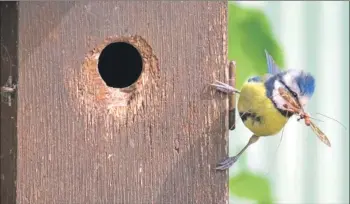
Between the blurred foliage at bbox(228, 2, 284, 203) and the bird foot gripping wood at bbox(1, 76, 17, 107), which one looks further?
the blurred foliage at bbox(228, 2, 284, 203)

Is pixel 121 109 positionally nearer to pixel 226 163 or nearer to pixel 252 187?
pixel 226 163

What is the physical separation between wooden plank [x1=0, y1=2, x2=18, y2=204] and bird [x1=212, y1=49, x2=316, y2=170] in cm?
44

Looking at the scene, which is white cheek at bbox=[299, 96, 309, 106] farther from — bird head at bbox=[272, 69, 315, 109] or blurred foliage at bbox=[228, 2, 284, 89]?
blurred foliage at bbox=[228, 2, 284, 89]

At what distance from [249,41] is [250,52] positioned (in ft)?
0.09

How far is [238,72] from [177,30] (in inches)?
23.9

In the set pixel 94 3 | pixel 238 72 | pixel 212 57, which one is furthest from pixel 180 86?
pixel 238 72

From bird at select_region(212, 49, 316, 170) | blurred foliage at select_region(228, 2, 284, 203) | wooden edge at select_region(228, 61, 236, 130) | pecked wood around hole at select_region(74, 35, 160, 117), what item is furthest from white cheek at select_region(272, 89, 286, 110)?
blurred foliage at select_region(228, 2, 284, 203)

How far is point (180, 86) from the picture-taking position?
176 centimetres

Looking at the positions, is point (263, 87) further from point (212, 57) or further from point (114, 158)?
point (114, 158)

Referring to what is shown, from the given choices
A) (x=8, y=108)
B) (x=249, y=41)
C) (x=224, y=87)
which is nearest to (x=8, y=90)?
(x=8, y=108)

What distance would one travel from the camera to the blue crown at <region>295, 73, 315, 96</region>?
6.24 ft

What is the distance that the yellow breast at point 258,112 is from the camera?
6.11 feet

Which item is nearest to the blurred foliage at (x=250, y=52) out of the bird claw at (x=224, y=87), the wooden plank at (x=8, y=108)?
the bird claw at (x=224, y=87)

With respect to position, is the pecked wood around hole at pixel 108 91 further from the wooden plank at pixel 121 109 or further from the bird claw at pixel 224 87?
the bird claw at pixel 224 87
